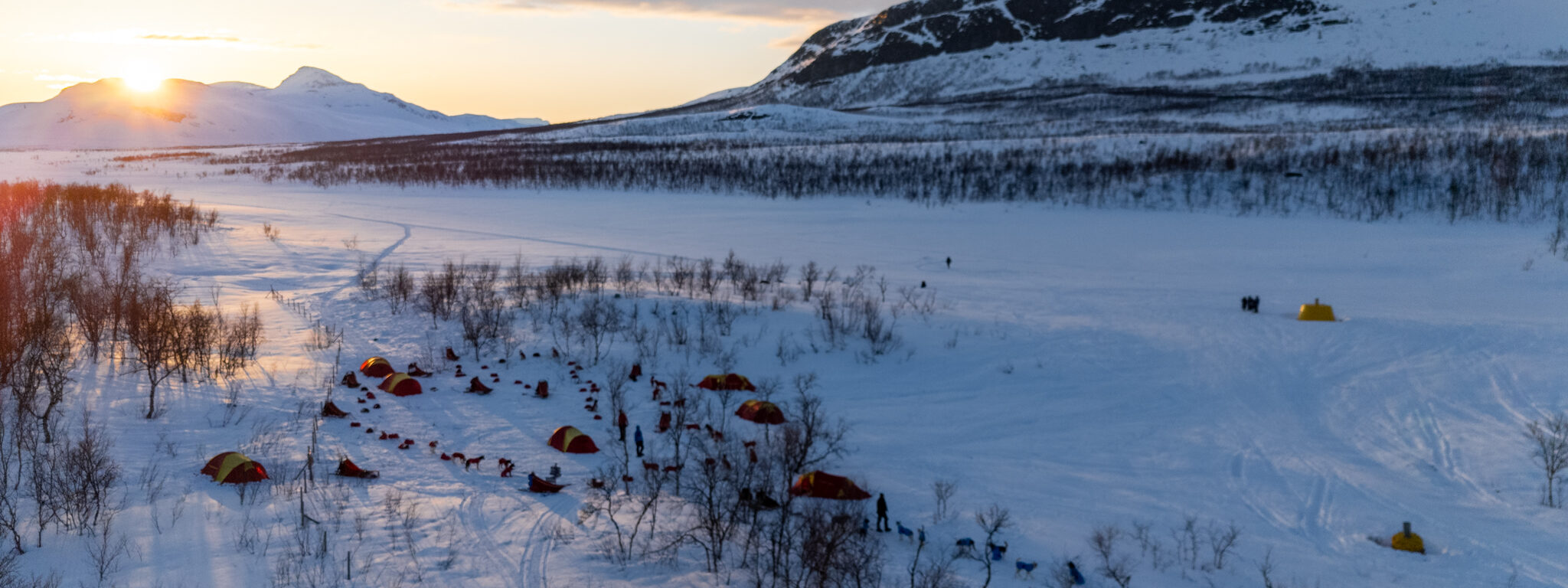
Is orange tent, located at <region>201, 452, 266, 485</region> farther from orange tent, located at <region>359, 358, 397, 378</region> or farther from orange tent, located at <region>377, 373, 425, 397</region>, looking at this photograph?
orange tent, located at <region>359, 358, 397, 378</region>

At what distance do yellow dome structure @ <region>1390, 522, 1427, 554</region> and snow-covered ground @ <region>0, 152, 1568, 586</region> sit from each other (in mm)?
103

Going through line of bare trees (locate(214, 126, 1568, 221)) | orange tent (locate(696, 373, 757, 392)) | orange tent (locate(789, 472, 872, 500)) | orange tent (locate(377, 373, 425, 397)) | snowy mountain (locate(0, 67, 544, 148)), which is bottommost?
orange tent (locate(789, 472, 872, 500))

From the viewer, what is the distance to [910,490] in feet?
28.0

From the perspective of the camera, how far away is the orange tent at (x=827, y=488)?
26.7ft

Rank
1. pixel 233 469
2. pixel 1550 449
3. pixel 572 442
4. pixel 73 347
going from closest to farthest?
pixel 233 469, pixel 1550 449, pixel 572 442, pixel 73 347

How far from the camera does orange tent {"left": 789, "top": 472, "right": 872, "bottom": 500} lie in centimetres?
815

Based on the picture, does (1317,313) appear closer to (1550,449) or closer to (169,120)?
(1550,449)

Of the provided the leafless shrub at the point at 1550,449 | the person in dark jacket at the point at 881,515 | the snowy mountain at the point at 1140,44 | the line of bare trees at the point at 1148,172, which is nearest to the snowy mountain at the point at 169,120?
the snowy mountain at the point at 1140,44

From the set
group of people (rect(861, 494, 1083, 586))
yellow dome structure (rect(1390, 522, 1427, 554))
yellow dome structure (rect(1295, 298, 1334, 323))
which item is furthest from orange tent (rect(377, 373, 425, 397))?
yellow dome structure (rect(1295, 298, 1334, 323))

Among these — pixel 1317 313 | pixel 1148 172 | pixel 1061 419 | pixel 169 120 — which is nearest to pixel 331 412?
pixel 1061 419

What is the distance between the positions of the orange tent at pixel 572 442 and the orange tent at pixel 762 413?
1.93 m

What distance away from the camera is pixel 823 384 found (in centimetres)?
1203

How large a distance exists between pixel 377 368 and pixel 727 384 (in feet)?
16.0

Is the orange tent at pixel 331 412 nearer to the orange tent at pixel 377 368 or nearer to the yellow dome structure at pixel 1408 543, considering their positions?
the orange tent at pixel 377 368
